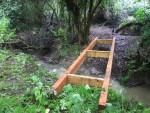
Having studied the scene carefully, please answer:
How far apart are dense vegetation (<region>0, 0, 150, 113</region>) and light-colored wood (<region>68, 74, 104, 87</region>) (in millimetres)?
244

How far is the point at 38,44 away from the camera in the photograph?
30.4ft

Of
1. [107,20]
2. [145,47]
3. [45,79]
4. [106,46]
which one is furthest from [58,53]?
Result: [107,20]

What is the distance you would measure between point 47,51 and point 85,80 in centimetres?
508

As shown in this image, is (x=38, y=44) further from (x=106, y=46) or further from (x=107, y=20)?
(x=107, y=20)

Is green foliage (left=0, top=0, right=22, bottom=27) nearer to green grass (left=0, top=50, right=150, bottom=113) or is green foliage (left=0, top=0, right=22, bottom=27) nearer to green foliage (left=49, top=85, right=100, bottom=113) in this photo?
green grass (left=0, top=50, right=150, bottom=113)

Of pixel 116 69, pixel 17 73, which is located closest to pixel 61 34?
pixel 116 69

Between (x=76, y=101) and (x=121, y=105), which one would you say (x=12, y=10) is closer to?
(x=121, y=105)

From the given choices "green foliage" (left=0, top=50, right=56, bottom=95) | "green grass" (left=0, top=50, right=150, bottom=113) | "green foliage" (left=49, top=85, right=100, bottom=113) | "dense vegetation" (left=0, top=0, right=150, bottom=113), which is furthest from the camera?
"green foliage" (left=0, top=50, right=56, bottom=95)

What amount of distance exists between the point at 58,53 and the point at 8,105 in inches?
210

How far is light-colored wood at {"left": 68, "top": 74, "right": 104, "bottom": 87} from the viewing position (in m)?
4.27

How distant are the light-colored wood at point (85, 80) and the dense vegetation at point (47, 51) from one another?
0.80 ft

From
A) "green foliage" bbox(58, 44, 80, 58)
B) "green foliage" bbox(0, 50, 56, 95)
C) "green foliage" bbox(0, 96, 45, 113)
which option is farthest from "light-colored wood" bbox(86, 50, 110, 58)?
"green foliage" bbox(0, 96, 45, 113)

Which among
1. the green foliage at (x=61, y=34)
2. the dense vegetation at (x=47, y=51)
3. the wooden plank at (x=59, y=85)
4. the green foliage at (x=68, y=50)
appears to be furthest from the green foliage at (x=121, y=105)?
the green foliage at (x=61, y=34)

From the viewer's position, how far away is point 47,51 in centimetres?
925
